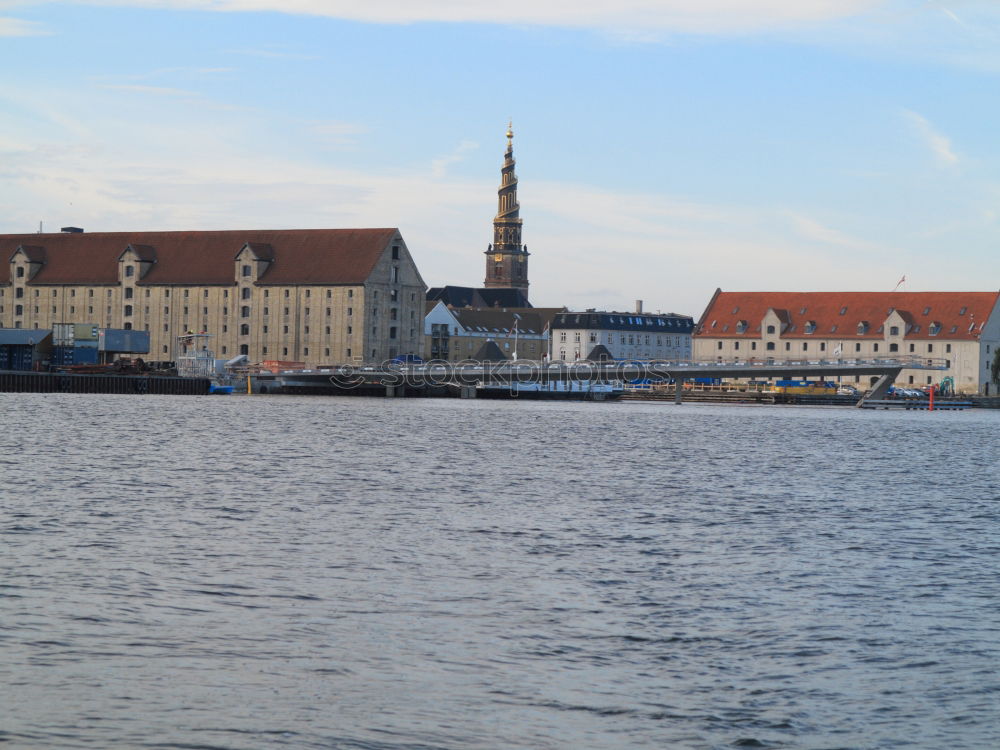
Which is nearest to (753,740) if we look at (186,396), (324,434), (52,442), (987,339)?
(52,442)

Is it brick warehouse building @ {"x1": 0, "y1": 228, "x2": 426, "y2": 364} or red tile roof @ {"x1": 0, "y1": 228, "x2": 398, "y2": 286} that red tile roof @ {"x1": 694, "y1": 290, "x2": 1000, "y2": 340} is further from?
red tile roof @ {"x1": 0, "y1": 228, "x2": 398, "y2": 286}

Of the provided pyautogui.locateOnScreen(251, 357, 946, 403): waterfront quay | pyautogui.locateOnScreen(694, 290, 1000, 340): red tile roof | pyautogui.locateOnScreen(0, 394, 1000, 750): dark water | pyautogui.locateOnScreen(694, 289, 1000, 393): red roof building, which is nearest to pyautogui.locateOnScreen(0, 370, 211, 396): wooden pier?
pyautogui.locateOnScreen(251, 357, 946, 403): waterfront quay

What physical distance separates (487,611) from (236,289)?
14232cm

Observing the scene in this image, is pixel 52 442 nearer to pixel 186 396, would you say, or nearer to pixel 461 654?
pixel 461 654

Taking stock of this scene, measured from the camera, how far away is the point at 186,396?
13088 cm

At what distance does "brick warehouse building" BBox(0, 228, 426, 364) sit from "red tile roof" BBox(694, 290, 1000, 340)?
39870mm

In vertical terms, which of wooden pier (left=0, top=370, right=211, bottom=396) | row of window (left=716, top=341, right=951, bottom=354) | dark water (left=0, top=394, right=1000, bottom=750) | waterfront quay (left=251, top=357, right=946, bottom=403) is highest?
row of window (left=716, top=341, right=951, bottom=354)

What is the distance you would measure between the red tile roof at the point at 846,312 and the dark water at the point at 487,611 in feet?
415

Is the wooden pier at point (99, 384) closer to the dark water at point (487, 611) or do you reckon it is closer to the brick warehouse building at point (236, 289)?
the brick warehouse building at point (236, 289)

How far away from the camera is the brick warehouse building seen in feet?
503

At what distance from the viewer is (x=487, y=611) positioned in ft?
61.7

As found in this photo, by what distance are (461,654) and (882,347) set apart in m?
156

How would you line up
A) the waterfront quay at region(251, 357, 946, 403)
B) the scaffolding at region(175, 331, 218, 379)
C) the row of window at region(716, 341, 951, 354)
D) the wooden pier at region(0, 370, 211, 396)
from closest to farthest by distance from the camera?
the wooden pier at region(0, 370, 211, 396) < the waterfront quay at region(251, 357, 946, 403) < the scaffolding at region(175, 331, 218, 379) < the row of window at region(716, 341, 951, 354)

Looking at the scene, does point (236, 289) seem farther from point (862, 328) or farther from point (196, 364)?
point (862, 328)
